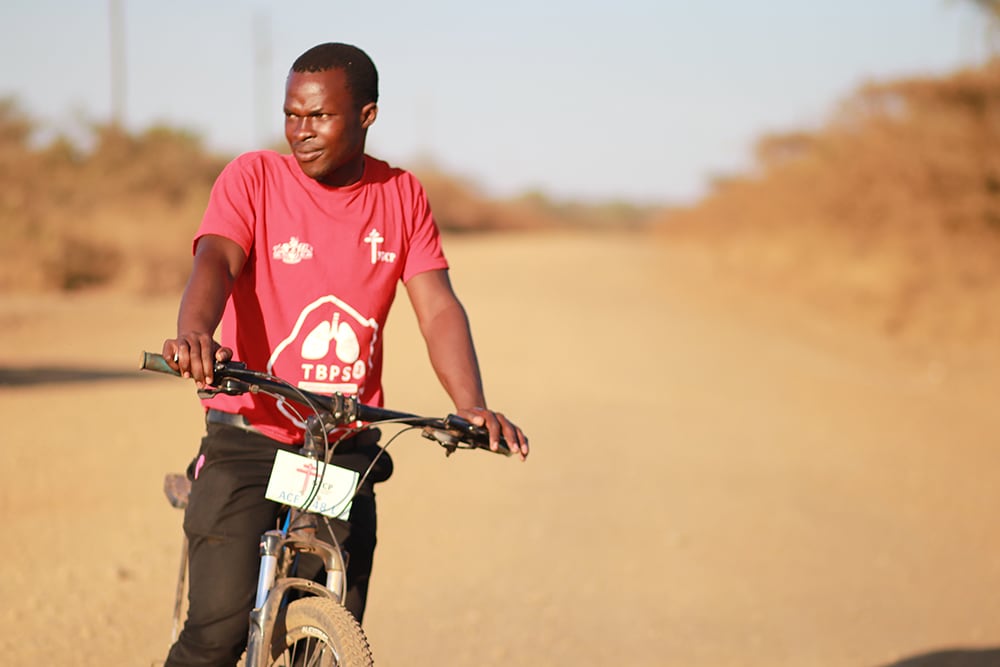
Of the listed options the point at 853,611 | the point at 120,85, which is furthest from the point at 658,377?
the point at 120,85

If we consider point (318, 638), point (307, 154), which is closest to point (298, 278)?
point (307, 154)

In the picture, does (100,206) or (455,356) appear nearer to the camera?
(455,356)

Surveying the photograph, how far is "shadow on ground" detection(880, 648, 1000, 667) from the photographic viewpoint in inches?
218

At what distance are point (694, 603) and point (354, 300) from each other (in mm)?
3550

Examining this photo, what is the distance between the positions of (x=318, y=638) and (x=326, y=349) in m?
0.76

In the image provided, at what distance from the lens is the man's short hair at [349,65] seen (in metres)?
3.30

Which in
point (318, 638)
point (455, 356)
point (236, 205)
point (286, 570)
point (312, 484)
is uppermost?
point (236, 205)

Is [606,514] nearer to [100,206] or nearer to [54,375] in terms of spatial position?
[54,375]

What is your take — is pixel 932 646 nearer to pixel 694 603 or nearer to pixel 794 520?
pixel 694 603

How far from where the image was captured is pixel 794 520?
26.6 ft

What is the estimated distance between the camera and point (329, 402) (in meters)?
2.89

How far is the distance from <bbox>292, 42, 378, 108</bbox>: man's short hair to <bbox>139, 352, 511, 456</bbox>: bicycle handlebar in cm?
87

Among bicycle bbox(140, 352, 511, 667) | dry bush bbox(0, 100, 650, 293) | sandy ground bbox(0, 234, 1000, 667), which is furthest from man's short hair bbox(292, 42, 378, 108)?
dry bush bbox(0, 100, 650, 293)

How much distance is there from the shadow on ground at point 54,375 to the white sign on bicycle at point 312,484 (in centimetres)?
957
